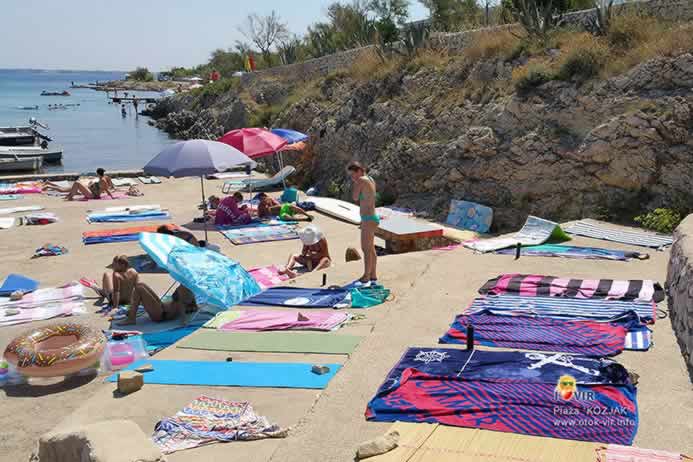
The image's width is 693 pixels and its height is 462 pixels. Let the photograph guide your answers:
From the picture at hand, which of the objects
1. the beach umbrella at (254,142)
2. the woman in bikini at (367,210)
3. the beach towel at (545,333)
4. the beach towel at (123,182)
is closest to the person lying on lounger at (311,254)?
the woman in bikini at (367,210)

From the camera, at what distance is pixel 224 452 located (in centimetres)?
530

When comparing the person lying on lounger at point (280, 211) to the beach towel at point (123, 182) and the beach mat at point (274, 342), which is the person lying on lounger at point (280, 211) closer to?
the beach towel at point (123, 182)

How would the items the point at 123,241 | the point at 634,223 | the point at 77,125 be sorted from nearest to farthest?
1. the point at 634,223
2. the point at 123,241
3. the point at 77,125

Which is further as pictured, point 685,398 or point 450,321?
point 450,321

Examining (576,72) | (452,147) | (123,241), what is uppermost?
(576,72)

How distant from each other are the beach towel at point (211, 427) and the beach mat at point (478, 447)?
45.6 inches

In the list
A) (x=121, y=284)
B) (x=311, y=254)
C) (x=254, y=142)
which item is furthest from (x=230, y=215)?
(x=121, y=284)

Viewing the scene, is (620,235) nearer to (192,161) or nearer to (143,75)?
(192,161)

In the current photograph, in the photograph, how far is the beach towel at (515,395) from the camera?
5.05 m

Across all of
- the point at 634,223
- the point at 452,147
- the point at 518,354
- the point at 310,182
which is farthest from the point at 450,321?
the point at 310,182

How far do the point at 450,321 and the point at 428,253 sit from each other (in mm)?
3707

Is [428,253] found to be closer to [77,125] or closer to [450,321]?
[450,321]

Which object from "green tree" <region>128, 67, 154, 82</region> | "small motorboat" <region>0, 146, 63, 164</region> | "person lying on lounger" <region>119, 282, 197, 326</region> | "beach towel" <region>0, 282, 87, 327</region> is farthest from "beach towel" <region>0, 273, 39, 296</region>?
"green tree" <region>128, 67, 154, 82</region>

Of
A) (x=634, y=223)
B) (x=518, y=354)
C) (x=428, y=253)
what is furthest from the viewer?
(x=634, y=223)
